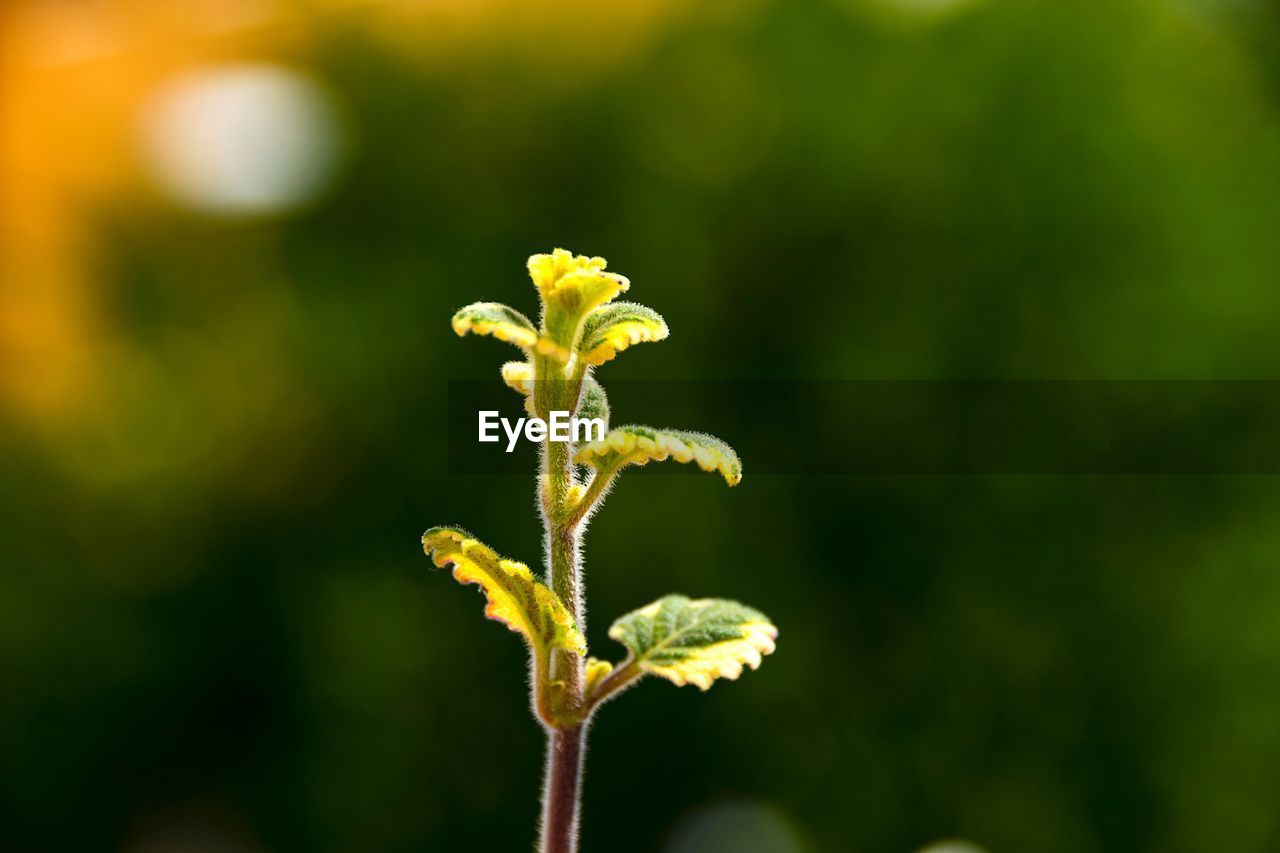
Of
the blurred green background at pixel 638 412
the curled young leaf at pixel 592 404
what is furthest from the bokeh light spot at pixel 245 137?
the curled young leaf at pixel 592 404

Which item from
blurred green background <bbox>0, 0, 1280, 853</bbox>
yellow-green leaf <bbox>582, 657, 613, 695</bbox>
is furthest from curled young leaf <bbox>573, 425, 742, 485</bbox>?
blurred green background <bbox>0, 0, 1280, 853</bbox>

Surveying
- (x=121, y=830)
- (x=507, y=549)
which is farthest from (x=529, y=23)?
(x=121, y=830)

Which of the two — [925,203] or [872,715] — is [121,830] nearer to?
[872,715]

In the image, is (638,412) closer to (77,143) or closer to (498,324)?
(77,143)

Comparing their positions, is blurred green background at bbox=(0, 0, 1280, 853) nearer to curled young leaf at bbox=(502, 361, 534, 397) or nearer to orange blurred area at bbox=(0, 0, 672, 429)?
orange blurred area at bbox=(0, 0, 672, 429)

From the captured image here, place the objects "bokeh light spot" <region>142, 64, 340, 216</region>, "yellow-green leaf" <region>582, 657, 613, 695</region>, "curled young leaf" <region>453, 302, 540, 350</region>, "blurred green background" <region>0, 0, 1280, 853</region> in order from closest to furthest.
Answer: "curled young leaf" <region>453, 302, 540, 350</region>, "yellow-green leaf" <region>582, 657, 613, 695</region>, "blurred green background" <region>0, 0, 1280, 853</region>, "bokeh light spot" <region>142, 64, 340, 216</region>

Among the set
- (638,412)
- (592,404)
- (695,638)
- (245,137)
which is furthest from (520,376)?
(245,137)
